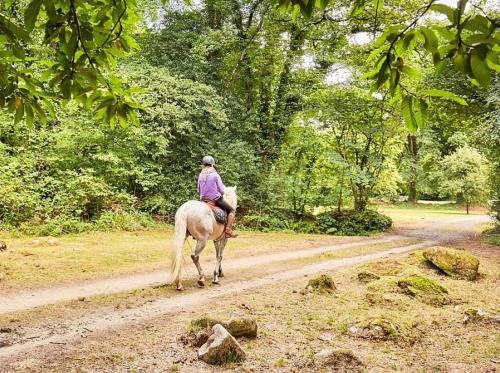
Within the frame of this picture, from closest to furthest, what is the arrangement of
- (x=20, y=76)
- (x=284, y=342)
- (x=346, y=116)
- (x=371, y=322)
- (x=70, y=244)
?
(x=20, y=76) → (x=284, y=342) → (x=371, y=322) → (x=70, y=244) → (x=346, y=116)

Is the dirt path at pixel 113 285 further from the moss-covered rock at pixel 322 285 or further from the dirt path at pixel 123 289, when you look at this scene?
the moss-covered rock at pixel 322 285

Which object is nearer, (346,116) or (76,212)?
(76,212)

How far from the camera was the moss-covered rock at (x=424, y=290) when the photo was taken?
7551mm

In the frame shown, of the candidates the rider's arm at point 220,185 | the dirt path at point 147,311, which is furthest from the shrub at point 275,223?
the rider's arm at point 220,185

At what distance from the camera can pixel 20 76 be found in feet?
9.83

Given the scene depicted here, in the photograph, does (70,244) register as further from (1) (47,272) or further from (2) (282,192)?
(2) (282,192)

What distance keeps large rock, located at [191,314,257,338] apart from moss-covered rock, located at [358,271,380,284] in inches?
168

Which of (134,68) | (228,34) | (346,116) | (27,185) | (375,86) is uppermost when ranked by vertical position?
(228,34)

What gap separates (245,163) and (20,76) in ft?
57.8

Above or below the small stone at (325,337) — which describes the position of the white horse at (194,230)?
above

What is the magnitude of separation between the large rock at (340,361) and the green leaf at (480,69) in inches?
146

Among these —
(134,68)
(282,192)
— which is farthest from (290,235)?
(134,68)

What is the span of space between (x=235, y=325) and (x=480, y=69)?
4.48 m

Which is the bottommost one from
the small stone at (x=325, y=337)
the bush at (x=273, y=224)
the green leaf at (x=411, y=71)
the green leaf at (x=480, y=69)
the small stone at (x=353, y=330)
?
the bush at (x=273, y=224)
